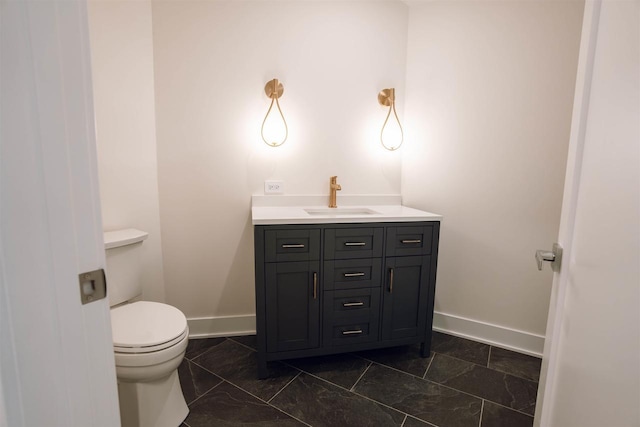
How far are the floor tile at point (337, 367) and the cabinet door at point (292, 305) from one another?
18 centimetres

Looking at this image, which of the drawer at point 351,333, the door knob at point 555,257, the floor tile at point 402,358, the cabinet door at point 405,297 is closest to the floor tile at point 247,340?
the drawer at point 351,333

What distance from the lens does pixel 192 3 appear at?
195 cm

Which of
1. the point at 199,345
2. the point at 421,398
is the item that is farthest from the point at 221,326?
the point at 421,398

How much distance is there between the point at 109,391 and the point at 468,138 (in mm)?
2237

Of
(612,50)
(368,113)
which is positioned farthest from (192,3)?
(612,50)

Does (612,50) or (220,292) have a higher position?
(612,50)

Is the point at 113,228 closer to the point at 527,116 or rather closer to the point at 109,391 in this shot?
the point at 109,391

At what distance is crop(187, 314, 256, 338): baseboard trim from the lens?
2.20 m

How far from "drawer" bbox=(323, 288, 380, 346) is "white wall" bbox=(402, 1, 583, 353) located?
752 millimetres

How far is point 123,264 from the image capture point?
5.49ft

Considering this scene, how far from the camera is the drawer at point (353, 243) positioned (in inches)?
69.4

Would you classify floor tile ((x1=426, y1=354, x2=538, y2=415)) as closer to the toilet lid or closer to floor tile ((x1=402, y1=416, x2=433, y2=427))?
floor tile ((x1=402, y1=416, x2=433, y2=427))

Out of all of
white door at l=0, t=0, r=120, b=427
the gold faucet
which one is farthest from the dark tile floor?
white door at l=0, t=0, r=120, b=427

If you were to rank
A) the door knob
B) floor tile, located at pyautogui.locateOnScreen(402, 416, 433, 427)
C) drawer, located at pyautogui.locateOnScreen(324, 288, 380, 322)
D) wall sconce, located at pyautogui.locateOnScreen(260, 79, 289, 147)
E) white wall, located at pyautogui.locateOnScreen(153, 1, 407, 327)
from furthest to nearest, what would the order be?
wall sconce, located at pyautogui.locateOnScreen(260, 79, 289, 147)
white wall, located at pyautogui.locateOnScreen(153, 1, 407, 327)
drawer, located at pyautogui.locateOnScreen(324, 288, 380, 322)
floor tile, located at pyautogui.locateOnScreen(402, 416, 433, 427)
the door knob
